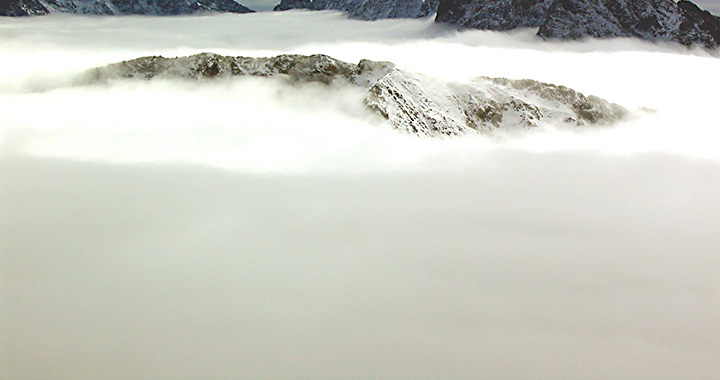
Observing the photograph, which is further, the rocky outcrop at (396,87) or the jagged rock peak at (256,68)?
the jagged rock peak at (256,68)

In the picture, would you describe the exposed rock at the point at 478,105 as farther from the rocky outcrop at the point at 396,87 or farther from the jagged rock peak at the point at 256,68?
the jagged rock peak at the point at 256,68

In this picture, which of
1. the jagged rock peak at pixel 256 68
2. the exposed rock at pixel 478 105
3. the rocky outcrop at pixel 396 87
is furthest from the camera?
the jagged rock peak at pixel 256 68

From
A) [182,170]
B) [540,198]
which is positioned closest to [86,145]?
[182,170]

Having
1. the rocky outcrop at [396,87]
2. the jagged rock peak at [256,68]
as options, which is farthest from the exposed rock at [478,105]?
the jagged rock peak at [256,68]

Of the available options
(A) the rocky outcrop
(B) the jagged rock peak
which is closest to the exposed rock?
(A) the rocky outcrop

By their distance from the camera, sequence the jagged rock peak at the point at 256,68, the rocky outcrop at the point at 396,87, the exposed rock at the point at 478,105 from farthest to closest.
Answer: the jagged rock peak at the point at 256,68 < the rocky outcrop at the point at 396,87 < the exposed rock at the point at 478,105

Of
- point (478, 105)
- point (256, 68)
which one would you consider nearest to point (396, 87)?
point (478, 105)

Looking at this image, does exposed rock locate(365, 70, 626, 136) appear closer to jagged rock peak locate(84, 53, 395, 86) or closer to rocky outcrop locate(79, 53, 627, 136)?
rocky outcrop locate(79, 53, 627, 136)

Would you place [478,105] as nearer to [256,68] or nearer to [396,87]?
[396,87]

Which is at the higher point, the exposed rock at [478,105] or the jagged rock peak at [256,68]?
the jagged rock peak at [256,68]

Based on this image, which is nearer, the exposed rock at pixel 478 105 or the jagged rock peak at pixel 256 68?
the exposed rock at pixel 478 105
